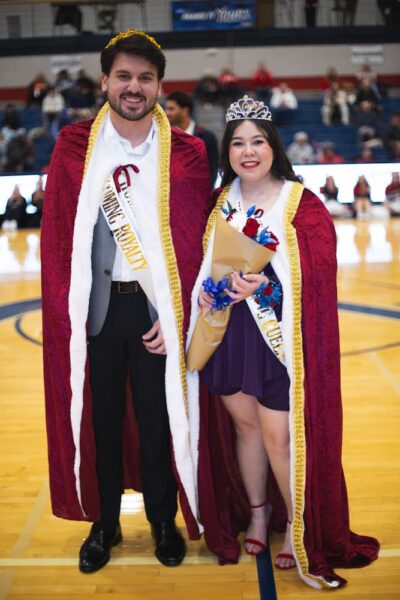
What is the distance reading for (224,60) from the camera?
19766 millimetres

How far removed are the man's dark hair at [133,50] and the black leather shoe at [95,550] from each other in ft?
5.69

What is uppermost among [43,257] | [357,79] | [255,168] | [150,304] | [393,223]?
[357,79]

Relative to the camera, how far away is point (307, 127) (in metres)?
18.0

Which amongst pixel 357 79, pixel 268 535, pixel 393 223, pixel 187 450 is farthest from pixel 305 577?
pixel 357 79

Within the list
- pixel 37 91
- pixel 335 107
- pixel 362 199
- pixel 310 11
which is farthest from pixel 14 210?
pixel 310 11

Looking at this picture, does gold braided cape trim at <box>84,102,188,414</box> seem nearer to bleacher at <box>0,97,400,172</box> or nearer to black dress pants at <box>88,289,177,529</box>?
black dress pants at <box>88,289,177,529</box>

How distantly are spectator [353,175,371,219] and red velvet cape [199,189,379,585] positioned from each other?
1238 centimetres

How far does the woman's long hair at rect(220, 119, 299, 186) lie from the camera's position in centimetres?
267

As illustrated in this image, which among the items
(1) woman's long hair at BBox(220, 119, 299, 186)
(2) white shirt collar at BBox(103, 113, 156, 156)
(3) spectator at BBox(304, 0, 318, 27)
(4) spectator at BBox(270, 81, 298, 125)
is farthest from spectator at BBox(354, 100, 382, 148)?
(2) white shirt collar at BBox(103, 113, 156, 156)

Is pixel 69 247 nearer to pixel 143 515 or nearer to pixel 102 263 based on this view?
pixel 102 263

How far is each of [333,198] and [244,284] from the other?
12.7 metres

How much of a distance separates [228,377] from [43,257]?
78 centimetres

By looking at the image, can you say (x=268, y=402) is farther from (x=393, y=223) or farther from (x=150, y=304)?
(x=393, y=223)

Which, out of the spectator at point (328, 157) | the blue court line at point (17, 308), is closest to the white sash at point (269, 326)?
the blue court line at point (17, 308)
